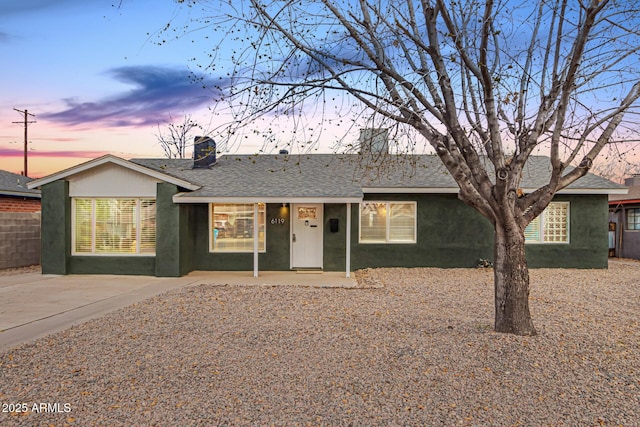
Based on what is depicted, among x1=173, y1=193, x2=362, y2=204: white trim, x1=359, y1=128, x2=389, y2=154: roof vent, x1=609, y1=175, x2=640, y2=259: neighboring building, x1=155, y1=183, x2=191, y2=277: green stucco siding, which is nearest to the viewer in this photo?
x1=359, y1=128, x2=389, y2=154: roof vent

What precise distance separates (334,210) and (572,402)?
362 inches

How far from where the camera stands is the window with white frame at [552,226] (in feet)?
Result: 43.4

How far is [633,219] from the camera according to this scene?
681 inches

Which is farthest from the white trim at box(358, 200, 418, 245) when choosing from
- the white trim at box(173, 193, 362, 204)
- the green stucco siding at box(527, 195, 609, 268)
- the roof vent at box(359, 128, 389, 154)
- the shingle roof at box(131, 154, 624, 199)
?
the roof vent at box(359, 128, 389, 154)

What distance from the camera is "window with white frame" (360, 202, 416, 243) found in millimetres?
12961

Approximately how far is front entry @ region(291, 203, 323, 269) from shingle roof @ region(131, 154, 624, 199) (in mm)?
957

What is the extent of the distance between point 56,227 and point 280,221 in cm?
603

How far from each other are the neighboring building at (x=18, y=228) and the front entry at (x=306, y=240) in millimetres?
8697

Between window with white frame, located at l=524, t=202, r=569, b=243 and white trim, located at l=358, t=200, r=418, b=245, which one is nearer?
white trim, located at l=358, t=200, r=418, b=245

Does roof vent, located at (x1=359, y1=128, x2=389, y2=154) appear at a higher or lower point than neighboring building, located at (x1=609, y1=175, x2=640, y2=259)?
higher

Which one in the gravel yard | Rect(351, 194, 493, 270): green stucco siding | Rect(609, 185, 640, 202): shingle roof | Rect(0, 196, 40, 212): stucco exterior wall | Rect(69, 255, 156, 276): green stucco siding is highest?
Rect(609, 185, 640, 202): shingle roof

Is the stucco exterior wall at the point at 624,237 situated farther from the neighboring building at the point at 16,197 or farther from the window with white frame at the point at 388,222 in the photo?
the neighboring building at the point at 16,197

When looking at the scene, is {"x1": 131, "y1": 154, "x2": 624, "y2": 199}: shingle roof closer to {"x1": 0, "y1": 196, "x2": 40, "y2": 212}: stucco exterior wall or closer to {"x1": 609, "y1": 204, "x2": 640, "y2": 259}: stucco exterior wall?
{"x1": 609, "y1": 204, "x2": 640, "y2": 259}: stucco exterior wall

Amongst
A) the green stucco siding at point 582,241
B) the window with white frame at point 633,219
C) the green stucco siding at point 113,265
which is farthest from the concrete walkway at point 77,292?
the window with white frame at point 633,219
